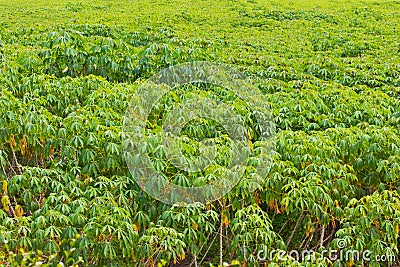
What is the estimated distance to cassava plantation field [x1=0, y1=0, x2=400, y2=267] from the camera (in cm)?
404

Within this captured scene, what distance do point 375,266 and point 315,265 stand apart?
30.9 inches

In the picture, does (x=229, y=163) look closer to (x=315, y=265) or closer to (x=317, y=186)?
(x=317, y=186)

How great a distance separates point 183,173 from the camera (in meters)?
4.48

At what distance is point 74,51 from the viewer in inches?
267

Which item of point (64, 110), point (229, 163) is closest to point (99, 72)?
point (64, 110)
